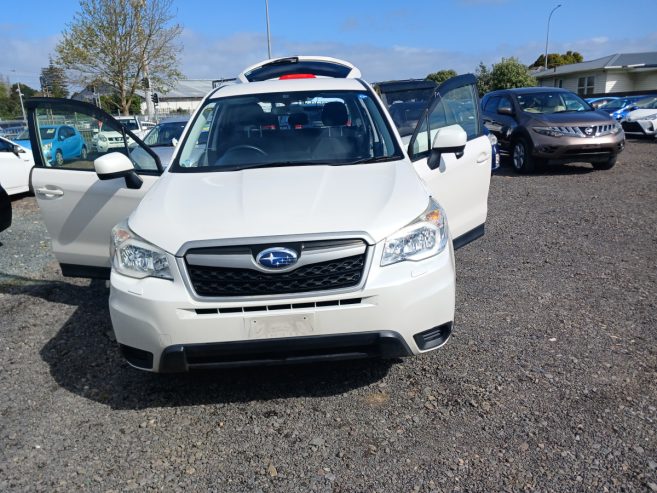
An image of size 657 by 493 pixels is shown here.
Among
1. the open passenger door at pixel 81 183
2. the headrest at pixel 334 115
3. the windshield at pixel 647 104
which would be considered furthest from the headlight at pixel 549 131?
the windshield at pixel 647 104

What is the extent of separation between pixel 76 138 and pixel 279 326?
287 centimetres

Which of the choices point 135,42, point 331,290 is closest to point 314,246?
point 331,290

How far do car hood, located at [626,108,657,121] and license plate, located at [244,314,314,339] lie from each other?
18.3 meters

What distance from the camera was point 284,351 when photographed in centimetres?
295

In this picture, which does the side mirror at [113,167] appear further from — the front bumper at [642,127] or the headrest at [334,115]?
the front bumper at [642,127]

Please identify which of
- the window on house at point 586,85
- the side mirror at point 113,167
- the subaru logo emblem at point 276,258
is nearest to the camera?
the subaru logo emblem at point 276,258

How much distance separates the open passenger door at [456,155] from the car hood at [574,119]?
254 inches

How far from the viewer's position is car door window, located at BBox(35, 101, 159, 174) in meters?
4.53

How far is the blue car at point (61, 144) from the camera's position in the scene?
4.61 meters

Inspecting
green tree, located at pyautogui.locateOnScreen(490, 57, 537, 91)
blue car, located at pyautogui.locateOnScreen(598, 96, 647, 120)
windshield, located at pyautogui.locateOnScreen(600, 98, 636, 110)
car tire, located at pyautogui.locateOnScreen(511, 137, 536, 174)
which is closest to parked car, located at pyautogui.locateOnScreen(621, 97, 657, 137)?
blue car, located at pyautogui.locateOnScreen(598, 96, 647, 120)

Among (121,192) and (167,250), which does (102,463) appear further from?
(121,192)

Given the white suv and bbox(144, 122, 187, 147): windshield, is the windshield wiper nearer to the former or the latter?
the white suv

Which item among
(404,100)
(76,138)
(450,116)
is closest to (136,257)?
(76,138)

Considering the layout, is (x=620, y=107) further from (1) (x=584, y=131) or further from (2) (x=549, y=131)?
(2) (x=549, y=131)
